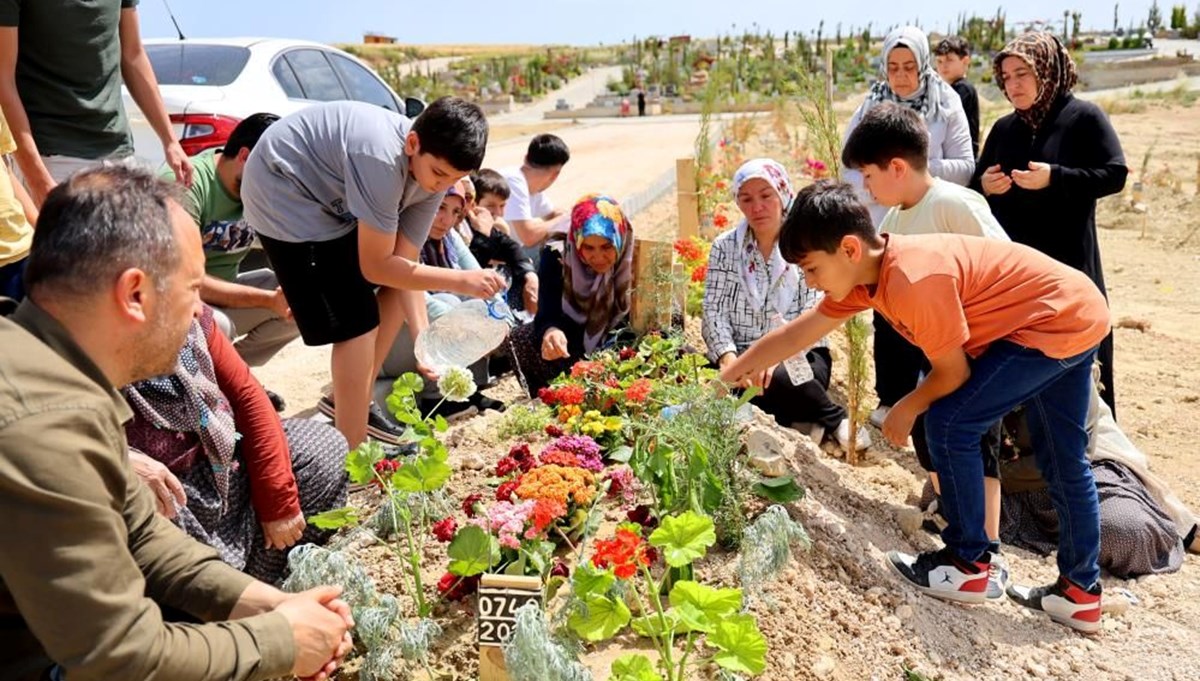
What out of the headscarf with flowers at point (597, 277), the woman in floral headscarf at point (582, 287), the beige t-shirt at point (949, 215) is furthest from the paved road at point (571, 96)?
the beige t-shirt at point (949, 215)

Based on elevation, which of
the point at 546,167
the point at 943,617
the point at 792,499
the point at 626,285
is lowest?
the point at 943,617

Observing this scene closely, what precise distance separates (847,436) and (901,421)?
1.41m

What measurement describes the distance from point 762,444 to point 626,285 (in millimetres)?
1383

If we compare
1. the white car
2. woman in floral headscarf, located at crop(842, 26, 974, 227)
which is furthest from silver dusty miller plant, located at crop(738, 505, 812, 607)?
the white car

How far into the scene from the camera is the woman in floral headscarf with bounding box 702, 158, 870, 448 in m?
4.18

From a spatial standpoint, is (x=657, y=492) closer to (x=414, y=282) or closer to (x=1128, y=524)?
(x=414, y=282)

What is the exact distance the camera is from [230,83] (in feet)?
18.2

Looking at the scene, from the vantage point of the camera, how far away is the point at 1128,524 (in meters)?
3.21

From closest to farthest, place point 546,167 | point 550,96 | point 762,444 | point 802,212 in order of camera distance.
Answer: point 802,212 → point 762,444 → point 546,167 → point 550,96

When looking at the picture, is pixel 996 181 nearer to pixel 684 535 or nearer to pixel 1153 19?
pixel 684 535

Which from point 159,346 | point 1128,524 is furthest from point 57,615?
point 1128,524

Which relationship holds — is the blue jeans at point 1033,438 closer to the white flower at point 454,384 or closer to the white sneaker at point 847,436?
the white sneaker at point 847,436

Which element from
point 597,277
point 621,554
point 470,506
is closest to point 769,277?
point 597,277

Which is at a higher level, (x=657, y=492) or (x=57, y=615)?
(x=57, y=615)
